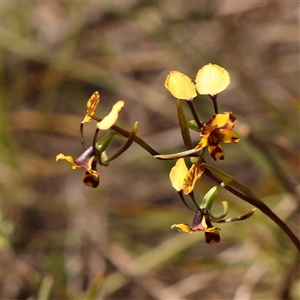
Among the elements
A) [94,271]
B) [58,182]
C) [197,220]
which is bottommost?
[94,271]

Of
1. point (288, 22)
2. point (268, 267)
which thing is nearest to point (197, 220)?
Answer: point (268, 267)

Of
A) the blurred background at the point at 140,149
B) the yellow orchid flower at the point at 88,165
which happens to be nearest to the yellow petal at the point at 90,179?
the yellow orchid flower at the point at 88,165

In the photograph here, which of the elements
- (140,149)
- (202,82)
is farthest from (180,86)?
(140,149)

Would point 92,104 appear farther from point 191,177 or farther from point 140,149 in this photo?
point 140,149

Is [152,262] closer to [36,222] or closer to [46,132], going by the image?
[36,222]

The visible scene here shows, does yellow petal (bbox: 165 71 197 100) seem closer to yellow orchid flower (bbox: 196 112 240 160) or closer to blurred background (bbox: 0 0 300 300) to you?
yellow orchid flower (bbox: 196 112 240 160)

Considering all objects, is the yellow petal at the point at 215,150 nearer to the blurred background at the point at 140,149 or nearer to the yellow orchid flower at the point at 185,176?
the yellow orchid flower at the point at 185,176

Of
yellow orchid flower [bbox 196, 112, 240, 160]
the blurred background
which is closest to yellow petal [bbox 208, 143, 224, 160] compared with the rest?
yellow orchid flower [bbox 196, 112, 240, 160]
